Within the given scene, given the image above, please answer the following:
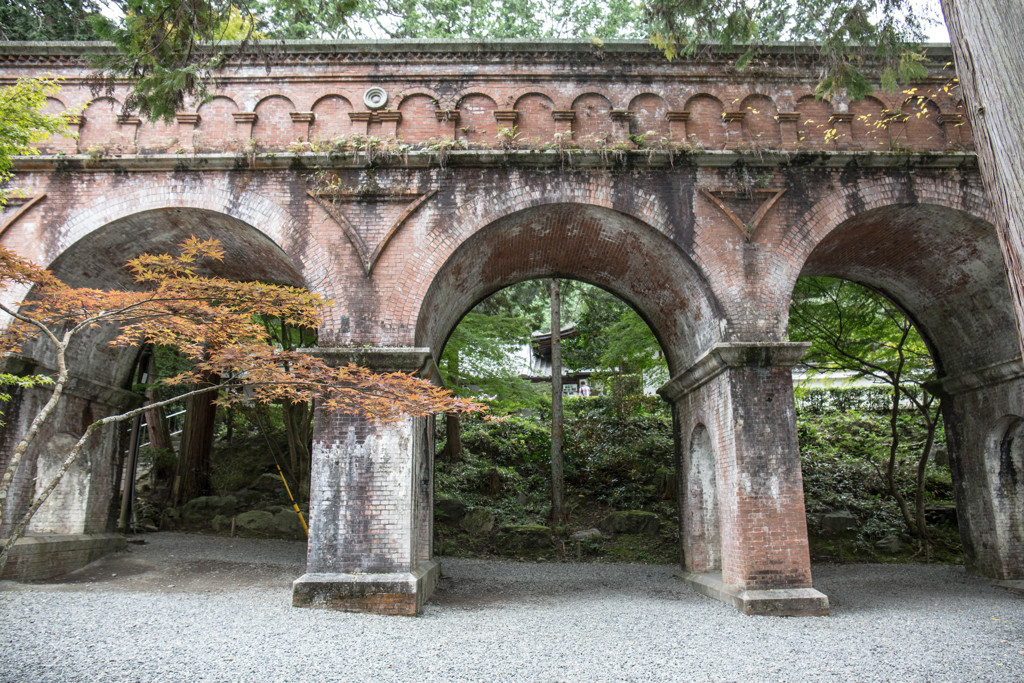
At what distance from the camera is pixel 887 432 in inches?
748

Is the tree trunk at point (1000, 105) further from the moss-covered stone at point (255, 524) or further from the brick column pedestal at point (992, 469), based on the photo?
the moss-covered stone at point (255, 524)

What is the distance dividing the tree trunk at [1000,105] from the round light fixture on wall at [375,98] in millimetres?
7826

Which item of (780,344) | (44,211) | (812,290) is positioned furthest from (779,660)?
(44,211)

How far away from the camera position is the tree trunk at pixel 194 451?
15000 mm

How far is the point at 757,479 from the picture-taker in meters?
8.38

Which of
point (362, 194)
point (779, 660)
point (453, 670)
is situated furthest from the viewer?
point (362, 194)

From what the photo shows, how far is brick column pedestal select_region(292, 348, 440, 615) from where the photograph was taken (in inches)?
311

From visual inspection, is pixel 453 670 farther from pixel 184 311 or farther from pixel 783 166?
pixel 783 166

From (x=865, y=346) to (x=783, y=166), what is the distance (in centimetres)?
582

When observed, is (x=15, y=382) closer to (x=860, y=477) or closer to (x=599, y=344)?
(x=599, y=344)

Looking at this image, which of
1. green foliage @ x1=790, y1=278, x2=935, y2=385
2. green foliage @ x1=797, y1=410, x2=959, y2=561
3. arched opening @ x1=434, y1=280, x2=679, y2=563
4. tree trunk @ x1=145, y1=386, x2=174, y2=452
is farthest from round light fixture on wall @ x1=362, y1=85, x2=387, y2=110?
green foliage @ x1=797, y1=410, x2=959, y2=561

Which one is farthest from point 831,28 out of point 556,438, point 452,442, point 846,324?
point 452,442

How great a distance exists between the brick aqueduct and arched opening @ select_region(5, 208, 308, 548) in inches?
1.9

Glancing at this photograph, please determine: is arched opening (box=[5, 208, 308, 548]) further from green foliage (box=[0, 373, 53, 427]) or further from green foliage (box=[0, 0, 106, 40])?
green foliage (box=[0, 0, 106, 40])
